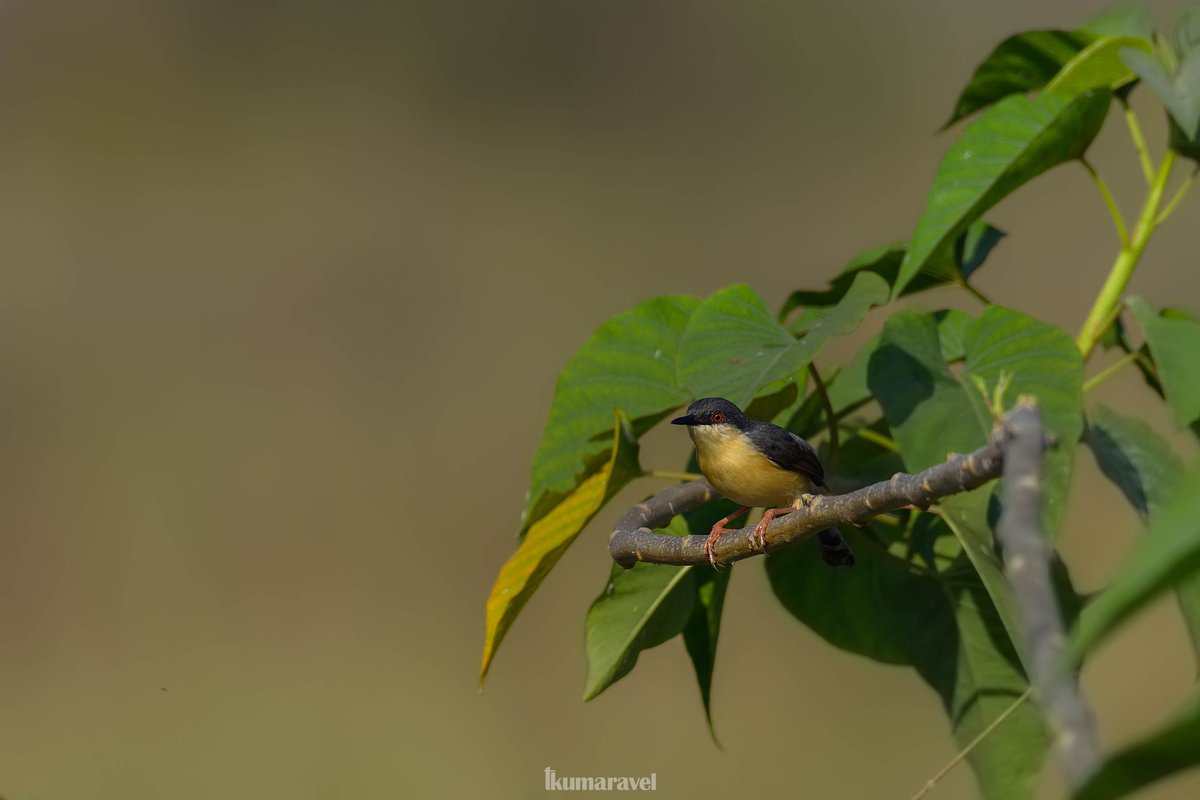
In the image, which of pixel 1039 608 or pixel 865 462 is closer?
pixel 1039 608

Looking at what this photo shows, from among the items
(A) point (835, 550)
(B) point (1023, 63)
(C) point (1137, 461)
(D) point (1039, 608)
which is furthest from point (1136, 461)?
(D) point (1039, 608)

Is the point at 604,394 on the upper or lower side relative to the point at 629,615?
upper

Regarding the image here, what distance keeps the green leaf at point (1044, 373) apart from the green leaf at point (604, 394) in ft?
1.15

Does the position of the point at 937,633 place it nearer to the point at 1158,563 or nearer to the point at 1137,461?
the point at 1137,461

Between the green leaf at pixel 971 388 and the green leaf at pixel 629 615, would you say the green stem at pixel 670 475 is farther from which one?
the green leaf at pixel 971 388

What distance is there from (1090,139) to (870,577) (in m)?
0.58

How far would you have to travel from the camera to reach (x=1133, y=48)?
1366mm

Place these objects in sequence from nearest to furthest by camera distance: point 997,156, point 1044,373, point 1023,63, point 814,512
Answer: point 814,512
point 1044,373
point 997,156
point 1023,63

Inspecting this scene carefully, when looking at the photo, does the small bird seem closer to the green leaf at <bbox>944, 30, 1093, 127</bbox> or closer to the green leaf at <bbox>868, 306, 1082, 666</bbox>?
the green leaf at <bbox>868, 306, 1082, 666</bbox>

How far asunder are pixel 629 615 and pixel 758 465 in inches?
10.6

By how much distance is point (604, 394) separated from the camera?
1.40m

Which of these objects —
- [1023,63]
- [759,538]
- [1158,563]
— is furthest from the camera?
[1023,63]

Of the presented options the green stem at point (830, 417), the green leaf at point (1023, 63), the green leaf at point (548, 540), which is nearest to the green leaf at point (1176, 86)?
the green leaf at point (1023, 63)

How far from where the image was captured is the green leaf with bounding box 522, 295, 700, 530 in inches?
54.3
